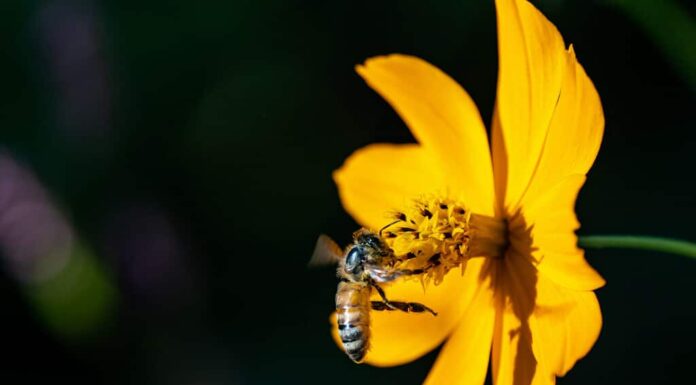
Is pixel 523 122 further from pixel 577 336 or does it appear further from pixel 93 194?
pixel 93 194

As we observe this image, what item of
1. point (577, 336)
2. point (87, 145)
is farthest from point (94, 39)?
point (577, 336)

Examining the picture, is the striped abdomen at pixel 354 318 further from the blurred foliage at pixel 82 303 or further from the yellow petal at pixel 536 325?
the blurred foliage at pixel 82 303

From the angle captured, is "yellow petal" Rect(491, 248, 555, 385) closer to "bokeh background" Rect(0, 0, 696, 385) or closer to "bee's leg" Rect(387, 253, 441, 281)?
"bee's leg" Rect(387, 253, 441, 281)

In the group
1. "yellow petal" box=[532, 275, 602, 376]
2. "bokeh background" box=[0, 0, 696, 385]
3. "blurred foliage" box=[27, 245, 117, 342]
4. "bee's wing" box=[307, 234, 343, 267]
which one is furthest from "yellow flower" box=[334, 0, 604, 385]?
"blurred foliage" box=[27, 245, 117, 342]

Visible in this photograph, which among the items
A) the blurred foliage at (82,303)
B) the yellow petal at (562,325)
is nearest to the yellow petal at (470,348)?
the yellow petal at (562,325)

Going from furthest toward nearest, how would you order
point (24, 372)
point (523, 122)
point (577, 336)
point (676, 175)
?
point (24, 372) < point (676, 175) < point (523, 122) < point (577, 336)

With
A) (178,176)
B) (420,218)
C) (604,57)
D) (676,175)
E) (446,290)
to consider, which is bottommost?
(446,290)
